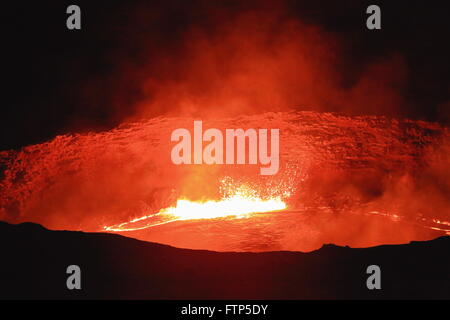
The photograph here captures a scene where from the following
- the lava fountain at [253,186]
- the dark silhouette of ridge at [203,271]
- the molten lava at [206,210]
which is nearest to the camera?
the dark silhouette of ridge at [203,271]

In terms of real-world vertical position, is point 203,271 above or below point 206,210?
below

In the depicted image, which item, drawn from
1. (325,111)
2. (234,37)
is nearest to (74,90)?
(234,37)

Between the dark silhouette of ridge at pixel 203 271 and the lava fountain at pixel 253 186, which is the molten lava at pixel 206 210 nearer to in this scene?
the lava fountain at pixel 253 186

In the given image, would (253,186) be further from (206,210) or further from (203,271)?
(203,271)

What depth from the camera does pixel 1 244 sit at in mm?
3244

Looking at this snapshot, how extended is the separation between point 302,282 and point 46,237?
1576 mm

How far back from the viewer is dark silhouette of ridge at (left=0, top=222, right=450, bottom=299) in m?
3.10

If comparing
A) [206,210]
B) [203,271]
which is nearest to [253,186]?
[206,210]

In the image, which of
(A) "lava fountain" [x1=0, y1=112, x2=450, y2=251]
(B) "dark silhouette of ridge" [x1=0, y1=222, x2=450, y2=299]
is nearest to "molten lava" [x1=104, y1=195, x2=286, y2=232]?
(A) "lava fountain" [x1=0, y1=112, x2=450, y2=251]

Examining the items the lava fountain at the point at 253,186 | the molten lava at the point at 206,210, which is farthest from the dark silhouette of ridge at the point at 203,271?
the molten lava at the point at 206,210

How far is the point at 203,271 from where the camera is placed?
3189 millimetres

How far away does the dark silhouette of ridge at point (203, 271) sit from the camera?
310cm

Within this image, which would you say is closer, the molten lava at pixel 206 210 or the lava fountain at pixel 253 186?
the lava fountain at pixel 253 186

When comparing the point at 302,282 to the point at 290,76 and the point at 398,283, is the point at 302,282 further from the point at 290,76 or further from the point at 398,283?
the point at 290,76
